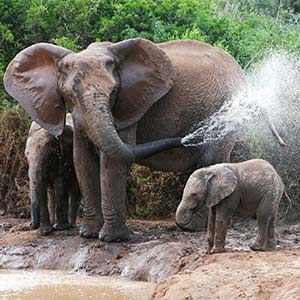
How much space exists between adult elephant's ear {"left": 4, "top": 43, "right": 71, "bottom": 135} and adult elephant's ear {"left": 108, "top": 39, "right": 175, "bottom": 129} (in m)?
0.67

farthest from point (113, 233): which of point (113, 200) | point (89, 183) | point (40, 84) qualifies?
point (40, 84)

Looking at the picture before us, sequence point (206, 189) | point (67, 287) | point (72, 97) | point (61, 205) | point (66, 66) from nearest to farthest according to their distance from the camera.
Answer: point (67, 287) < point (206, 189) < point (72, 97) < point (66, 66) < point (61, 205)

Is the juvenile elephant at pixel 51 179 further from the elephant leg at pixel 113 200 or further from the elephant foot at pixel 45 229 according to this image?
the elephant leg at pixel 113 200

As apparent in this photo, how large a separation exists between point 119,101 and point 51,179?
1382mm

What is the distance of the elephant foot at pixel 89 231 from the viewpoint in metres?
11.2

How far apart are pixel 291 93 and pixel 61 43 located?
3969mm

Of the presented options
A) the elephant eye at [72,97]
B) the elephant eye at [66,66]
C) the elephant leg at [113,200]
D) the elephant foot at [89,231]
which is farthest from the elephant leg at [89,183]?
the elephant eye at [66,66]

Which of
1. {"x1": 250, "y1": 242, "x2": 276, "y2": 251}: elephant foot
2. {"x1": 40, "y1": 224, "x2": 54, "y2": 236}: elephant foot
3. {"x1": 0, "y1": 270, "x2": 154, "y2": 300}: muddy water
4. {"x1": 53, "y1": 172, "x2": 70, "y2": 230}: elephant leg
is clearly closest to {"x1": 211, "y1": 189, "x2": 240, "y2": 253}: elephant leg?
{"x1": 250, "y1": 242, "x2": 276, "y2": 251}: elephant foot

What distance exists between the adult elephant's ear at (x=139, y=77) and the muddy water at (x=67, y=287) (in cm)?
204

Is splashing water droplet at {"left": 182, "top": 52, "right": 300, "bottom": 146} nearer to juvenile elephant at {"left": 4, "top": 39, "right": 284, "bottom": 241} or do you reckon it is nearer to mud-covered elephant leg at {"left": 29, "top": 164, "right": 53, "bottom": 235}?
juvenile elephant at {"left": 4, "top": 39, "right": 284, "bottom": 241}

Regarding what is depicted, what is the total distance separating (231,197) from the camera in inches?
382

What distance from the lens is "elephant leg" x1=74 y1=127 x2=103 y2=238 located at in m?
11.0

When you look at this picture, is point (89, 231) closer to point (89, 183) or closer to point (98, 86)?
point (89, 183)

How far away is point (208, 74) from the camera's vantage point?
12.0 meters
